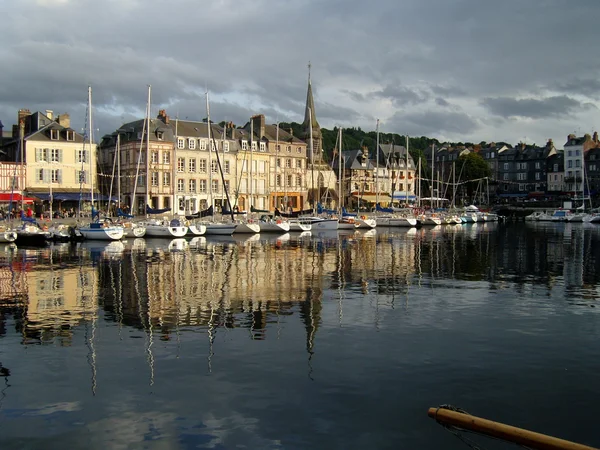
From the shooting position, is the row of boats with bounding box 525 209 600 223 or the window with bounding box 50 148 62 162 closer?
the window with bounding box 50 148 62 162

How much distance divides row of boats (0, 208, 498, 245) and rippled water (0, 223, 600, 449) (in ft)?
71.7

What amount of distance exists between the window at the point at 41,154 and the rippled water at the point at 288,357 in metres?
47.3

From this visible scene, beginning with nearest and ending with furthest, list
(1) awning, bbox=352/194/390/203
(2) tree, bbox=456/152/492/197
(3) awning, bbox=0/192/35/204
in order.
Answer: (3) awning, bbox=0/192/35/204 → (1) awning, bbox=352/194/390/203 → (2) tree, bbox=456/152/492/197

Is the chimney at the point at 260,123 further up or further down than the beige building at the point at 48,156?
further up

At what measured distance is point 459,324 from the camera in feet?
58.6

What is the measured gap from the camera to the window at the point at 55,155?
237 feet

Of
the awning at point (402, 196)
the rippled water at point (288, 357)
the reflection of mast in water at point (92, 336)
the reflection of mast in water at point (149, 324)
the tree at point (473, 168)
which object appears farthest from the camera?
the tree at point (473, 168)

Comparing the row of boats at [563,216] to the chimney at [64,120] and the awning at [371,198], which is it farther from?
the chimney at [64,120]

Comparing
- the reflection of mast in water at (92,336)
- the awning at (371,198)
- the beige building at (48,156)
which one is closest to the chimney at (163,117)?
the beige building at (48,156)

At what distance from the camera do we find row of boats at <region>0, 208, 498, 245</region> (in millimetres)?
48750

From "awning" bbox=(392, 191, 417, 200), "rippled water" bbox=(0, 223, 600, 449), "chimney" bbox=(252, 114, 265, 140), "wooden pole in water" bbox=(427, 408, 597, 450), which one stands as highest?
"chimney" bbox=(252, 114, 265, 140)

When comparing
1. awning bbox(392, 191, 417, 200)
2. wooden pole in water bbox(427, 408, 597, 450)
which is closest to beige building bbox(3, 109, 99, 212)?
awning bbox(392, 191, 417, 200)

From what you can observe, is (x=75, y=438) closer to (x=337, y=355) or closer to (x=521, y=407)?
(x=337, y=355)

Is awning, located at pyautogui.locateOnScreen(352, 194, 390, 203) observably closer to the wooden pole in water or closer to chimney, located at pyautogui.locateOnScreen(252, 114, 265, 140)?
chimney, located at pyautogui.locateOnScreen(252, 114, 265, 140)
